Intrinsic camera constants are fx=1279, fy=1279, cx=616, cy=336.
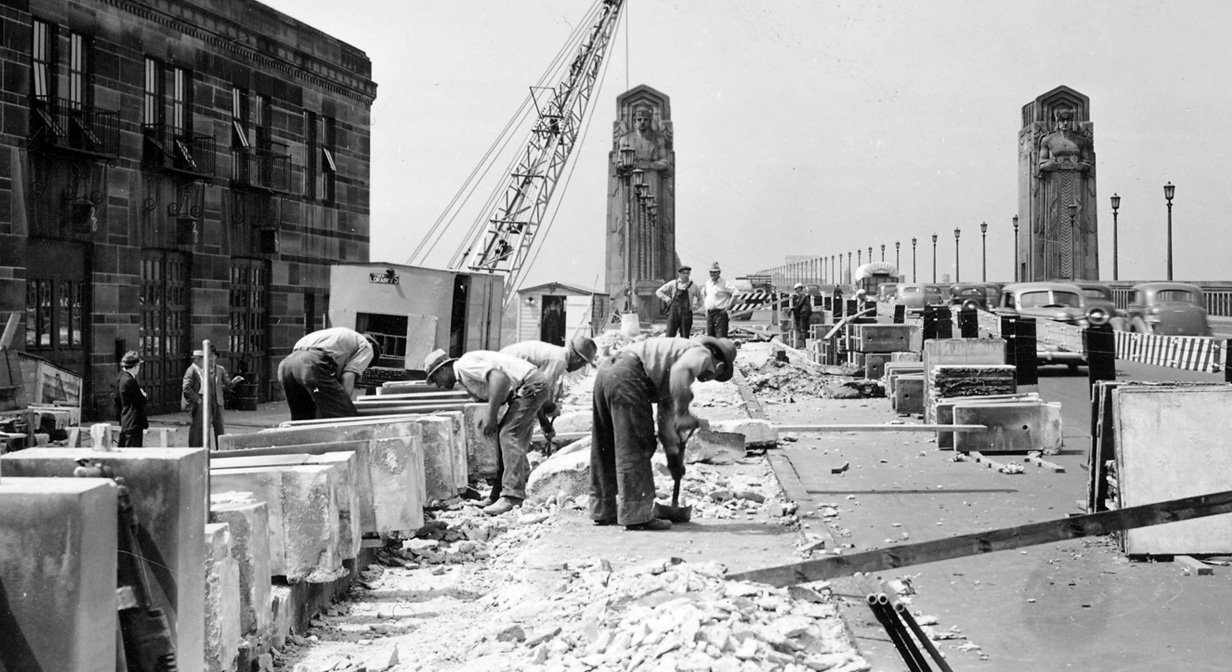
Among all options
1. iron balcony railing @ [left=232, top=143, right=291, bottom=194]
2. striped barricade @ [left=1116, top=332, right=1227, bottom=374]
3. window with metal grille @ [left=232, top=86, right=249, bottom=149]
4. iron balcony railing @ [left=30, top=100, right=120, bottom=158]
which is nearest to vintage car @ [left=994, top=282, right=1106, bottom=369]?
striped barricade @ [left=1116, top=332, right=1227, bottom=374]

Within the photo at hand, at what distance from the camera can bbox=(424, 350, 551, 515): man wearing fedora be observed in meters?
10.9

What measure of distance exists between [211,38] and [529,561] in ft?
67.7

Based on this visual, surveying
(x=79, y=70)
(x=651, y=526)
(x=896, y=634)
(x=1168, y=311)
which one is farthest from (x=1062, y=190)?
(x=896, y=634)

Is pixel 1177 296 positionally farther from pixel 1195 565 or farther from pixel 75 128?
pixel 1195 565

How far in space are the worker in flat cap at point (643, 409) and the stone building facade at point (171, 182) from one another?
44.6 feet

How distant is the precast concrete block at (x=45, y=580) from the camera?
4090mm

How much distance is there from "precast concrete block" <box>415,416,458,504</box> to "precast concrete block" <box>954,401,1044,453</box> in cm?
584

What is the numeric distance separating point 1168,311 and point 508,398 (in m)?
23.2

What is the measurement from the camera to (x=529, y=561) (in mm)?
8273

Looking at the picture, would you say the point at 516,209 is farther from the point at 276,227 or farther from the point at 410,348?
the point at 410,348

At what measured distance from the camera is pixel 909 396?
59.5 feet

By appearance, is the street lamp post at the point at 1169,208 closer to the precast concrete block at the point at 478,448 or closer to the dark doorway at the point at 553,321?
the dark doorway at the point at 553,321

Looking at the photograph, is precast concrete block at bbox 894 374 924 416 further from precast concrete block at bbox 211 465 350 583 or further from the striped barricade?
precast concrete block at bbox 211 465 350 583

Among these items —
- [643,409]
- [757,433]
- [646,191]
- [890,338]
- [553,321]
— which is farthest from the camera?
[646,191]
